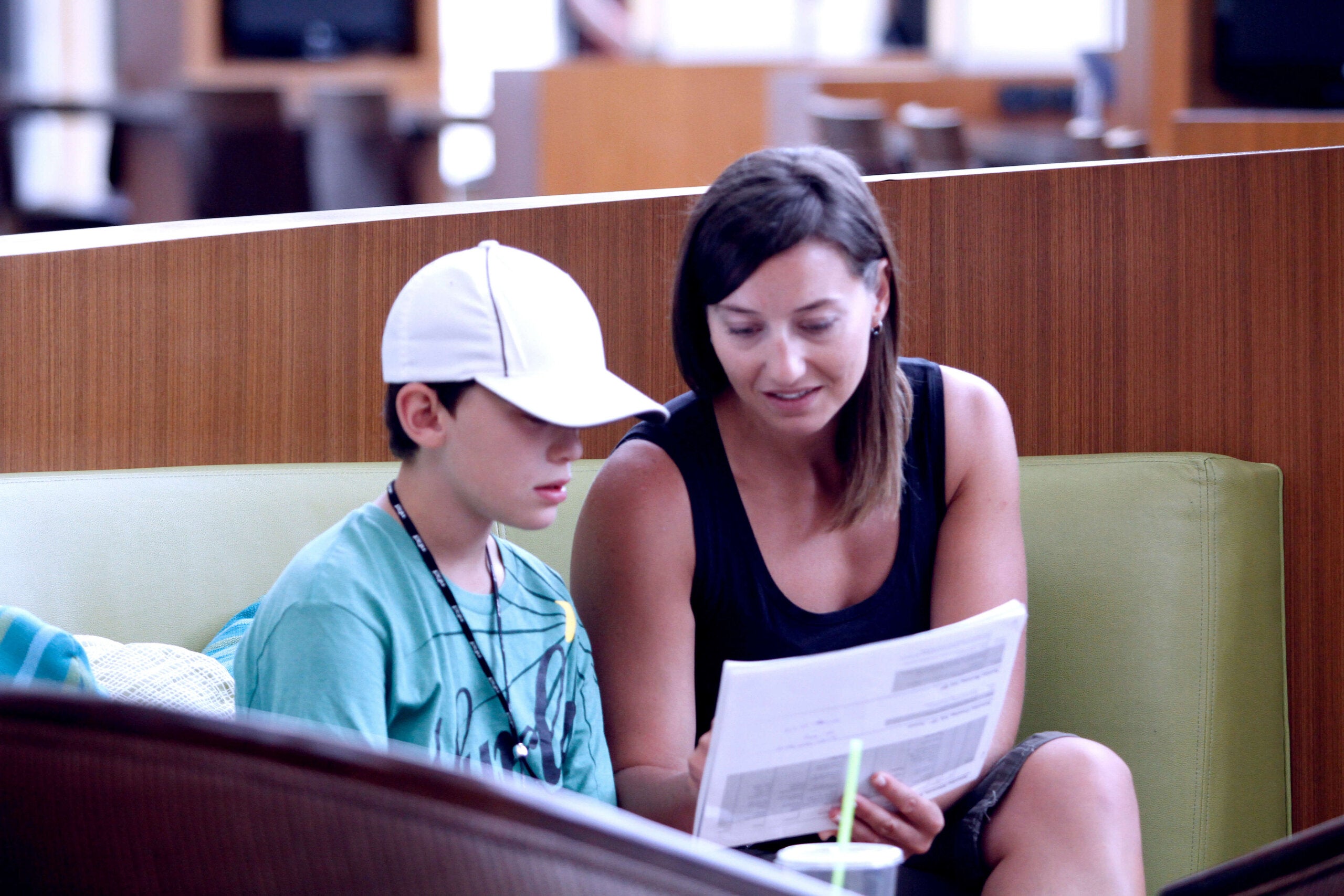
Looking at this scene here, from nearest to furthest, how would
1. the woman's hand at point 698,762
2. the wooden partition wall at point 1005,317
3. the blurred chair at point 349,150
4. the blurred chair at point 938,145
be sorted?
the woman's hand at point 698,762, the wooden partition wall at point 1005,317, the blurred chair at point 938,145, the blurred chair at point 349,150

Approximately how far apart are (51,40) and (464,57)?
2.20m

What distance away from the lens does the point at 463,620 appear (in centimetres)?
117

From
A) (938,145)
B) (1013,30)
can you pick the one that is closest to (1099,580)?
(938,145)

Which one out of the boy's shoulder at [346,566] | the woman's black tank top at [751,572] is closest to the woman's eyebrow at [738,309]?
the woman's black tank top at [751,572]

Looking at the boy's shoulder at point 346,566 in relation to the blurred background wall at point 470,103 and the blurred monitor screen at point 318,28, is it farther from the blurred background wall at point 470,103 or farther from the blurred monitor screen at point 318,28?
the blurred monitor screen at point 318,28

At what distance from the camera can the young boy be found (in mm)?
1082

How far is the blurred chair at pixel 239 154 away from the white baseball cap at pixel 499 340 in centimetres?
500

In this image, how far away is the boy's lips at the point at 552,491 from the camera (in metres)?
1.15

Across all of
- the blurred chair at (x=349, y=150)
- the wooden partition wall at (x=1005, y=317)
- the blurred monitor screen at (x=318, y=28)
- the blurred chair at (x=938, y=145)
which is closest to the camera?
the wooden partition wall at (x=1005, y=317)

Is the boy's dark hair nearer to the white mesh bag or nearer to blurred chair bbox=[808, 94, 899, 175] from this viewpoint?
the white mesh bag

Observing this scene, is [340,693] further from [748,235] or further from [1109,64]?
[1109,64]

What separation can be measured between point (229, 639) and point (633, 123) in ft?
16.8

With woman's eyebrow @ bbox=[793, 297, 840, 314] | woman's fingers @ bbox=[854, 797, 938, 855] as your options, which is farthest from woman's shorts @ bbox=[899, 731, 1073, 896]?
woman's eyebrow @ bbox=[793, 297, 840, 314]

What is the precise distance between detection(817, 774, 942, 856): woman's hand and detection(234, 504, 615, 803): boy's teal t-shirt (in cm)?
16
